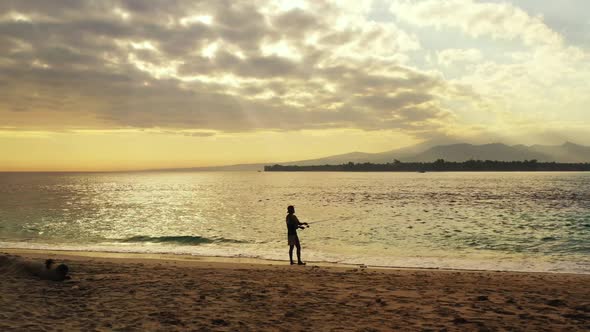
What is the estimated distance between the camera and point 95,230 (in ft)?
120

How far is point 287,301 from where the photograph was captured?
11.1 metres

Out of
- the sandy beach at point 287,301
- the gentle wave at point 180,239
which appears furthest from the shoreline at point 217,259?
the gentle wave at point 180,239

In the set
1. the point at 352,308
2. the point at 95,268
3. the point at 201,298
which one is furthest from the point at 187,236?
the point at 352,308

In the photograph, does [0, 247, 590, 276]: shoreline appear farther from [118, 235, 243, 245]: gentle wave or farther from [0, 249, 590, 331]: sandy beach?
[118, 235, 243, 245]: gentle wave

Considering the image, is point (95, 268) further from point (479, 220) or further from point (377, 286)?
point (479, 220)

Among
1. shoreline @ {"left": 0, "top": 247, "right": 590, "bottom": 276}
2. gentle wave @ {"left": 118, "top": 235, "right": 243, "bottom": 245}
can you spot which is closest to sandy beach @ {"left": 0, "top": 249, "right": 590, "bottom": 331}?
shoreline @ {"left": 0, "top": 247, "right": 590, "bottom": 276}

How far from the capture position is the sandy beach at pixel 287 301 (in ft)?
29.6

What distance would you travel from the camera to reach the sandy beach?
29.6ft

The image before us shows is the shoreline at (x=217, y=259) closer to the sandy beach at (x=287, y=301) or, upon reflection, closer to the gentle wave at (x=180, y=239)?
the sandy beach at (x=287, y=301)

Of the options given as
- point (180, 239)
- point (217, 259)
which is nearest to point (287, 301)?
point (217, 259)

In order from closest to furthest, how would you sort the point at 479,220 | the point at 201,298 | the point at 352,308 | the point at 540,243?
the point at 352,308
the point at 201,298
the point at 540,243
the point at 479,220

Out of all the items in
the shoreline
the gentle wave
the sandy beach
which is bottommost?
the gentle wave

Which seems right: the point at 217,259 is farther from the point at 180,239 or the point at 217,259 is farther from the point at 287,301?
the point at 287,301

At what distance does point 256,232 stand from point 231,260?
12.8 m
